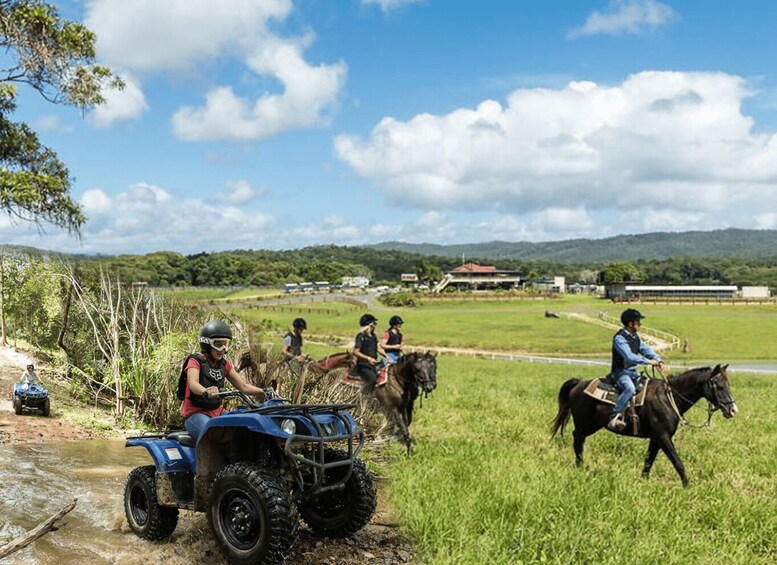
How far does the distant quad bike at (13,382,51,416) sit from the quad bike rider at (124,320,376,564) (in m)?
6.34

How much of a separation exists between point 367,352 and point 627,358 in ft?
19.3

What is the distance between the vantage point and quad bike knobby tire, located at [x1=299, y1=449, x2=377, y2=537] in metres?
6.27

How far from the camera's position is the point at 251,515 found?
A: 5.54 m

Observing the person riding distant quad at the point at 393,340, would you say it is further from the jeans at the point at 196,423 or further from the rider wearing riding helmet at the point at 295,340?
the jeans at the point at 196,423

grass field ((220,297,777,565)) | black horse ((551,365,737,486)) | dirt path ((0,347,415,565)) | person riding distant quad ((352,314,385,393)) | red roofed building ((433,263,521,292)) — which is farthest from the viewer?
red roofed building ((433,263,521,292))

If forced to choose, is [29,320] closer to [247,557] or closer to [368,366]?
[368,366]

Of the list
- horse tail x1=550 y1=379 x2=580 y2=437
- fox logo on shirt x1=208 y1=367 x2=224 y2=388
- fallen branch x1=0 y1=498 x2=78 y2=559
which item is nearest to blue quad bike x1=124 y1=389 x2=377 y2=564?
fox logo on shirt x1=208 y1=367 x2=224 y2=388

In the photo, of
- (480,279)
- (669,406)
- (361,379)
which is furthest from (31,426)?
(480,279)

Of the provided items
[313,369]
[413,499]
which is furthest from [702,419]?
[413,499]

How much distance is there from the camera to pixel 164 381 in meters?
12.0

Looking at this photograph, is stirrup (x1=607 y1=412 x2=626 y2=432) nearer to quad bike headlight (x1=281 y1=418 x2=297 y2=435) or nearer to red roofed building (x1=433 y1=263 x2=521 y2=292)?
quad bike headlight (x1=281 y1=418 x2=297 y2=435)

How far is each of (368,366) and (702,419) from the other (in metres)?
8.27

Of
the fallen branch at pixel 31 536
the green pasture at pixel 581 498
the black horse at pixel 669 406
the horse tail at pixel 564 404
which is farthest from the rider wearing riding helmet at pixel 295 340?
the fallen branch at pixel 31 536

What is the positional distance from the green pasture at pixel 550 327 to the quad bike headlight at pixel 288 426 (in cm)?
3726
